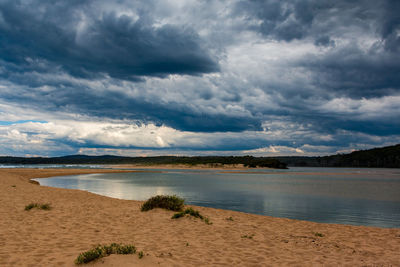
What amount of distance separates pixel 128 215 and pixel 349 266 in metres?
12.9

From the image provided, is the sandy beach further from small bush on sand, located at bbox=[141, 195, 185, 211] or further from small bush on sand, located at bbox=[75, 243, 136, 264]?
small bush on sand, located at bbox=[141, 195, 185, 211]

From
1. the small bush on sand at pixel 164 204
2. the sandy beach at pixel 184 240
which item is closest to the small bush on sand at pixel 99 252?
the sandy beach at pixel 184 240

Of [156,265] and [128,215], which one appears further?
[128,215]

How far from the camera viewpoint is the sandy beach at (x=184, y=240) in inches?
376

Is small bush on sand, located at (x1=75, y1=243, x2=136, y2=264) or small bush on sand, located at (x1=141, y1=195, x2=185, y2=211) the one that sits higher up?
small bush on sand, located at (x1=75, y1=243, x2=136, y2=264)

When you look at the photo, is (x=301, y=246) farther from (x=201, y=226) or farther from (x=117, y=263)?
(x=117, y=263)

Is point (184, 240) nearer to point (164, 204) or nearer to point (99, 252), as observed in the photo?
point (99, 252)

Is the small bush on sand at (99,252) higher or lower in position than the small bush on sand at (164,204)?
higher

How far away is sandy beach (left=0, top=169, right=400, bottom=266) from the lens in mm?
9539

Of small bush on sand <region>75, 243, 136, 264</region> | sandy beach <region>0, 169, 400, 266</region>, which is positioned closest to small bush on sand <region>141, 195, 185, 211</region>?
sandy beach <region>0, 169, 400, 266</region>

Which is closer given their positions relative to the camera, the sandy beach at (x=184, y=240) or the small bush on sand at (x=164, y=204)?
the sandy beach at (x=184, y=240)

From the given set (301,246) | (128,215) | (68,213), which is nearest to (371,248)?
(301,246)

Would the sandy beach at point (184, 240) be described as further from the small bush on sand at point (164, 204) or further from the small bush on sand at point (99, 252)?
the small bush on sand at point (164, 204)

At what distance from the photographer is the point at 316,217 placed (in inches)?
851
